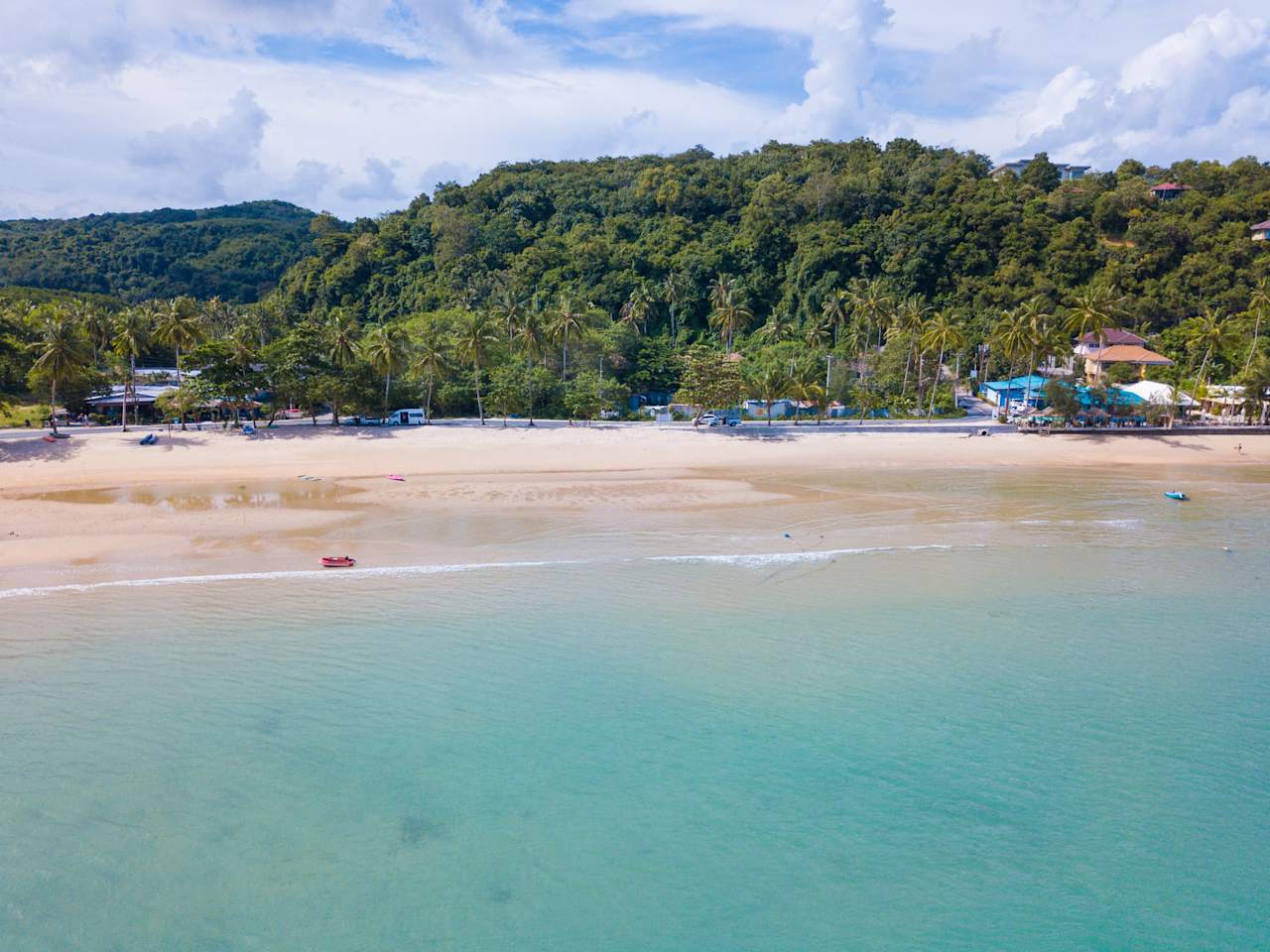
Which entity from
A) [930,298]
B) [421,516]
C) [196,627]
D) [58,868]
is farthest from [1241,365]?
[58,868]

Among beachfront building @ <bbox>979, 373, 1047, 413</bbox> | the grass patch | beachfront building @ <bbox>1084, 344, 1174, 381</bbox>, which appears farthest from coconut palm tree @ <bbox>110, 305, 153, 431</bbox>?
beachfront building @ <bbox>1084, 344, 1174, 381</bbox>

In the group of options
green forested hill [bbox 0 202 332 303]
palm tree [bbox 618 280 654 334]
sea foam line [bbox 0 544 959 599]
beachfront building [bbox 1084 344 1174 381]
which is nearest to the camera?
sea foam line [bbox 0 544 959 599]

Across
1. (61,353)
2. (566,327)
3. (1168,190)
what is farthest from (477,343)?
(1168,190)

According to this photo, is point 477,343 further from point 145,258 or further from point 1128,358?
point 145,258

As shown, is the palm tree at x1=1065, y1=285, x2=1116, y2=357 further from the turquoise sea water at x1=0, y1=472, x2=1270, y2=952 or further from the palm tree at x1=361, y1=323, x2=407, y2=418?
the palm tree at x1=361, y1=323, x2=407, y2=418

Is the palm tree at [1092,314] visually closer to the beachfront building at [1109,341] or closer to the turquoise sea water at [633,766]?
the beachfront building at [1109,341]

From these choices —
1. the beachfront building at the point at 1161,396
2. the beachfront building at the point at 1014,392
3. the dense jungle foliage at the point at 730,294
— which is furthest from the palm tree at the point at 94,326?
the beachfront building at the point at 1161,396
